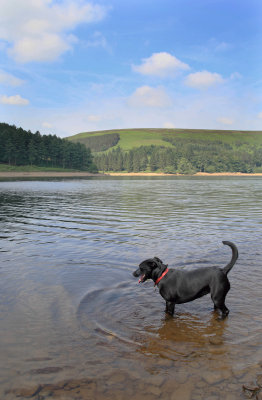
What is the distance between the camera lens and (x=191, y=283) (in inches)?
238

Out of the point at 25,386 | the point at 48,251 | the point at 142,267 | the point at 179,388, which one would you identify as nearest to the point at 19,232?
the point at 48,251

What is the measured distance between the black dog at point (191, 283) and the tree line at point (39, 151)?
138 metres

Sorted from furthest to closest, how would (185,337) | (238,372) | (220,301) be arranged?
(220,301), (185,337), (238,372)

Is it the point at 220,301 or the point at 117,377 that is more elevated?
the point at 220,301

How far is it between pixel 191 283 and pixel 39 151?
147 meters

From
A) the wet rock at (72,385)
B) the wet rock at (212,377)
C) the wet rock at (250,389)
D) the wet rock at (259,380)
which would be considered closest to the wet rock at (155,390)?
the wet rock at (212,377)

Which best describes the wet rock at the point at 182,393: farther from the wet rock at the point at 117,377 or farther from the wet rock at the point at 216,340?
the wet rock at the point at 216,340

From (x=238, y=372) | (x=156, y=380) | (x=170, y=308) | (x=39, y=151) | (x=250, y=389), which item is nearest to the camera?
(x=250, y=389)

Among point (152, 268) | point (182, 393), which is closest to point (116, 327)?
point (152, 268)

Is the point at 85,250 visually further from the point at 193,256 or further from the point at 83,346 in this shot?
the point at 83,346

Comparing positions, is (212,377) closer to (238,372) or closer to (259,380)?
(238,372)

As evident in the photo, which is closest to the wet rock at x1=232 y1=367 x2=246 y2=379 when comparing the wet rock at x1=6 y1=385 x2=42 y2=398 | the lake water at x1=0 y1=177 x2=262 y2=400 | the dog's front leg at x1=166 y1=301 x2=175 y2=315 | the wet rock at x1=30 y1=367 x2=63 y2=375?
the lake water at x1=0 y1=177 x2=262 y2=400

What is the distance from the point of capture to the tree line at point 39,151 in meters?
134

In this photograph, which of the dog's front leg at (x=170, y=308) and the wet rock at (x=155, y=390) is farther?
the dog's front leg at (x=170, y=308)
